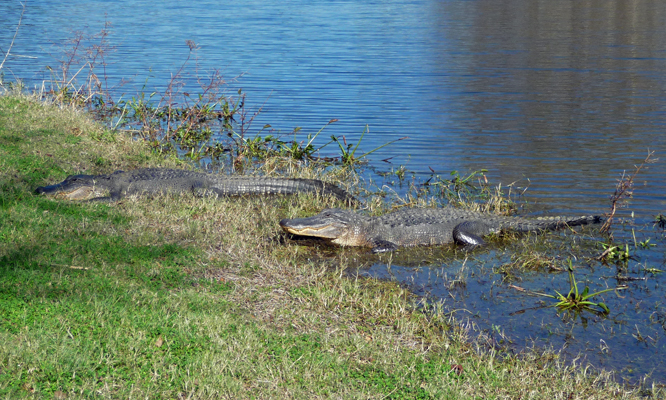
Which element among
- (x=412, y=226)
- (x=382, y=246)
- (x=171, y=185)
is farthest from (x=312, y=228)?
(x=171, y=185)

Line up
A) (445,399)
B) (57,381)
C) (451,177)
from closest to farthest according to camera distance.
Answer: (57,381) < (445,399) < (451,177)

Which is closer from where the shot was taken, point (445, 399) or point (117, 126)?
point (445, 399)

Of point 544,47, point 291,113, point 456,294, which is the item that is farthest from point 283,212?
point 544,47

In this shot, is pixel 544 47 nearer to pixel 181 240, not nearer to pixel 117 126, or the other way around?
pixel 117 126

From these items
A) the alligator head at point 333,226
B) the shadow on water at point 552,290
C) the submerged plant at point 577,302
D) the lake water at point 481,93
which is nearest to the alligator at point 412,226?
the alligator head at point 333,226

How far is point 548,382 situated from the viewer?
468 centimetres

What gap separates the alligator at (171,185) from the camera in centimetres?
841

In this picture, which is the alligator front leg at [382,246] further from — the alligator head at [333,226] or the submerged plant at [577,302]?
the submerged plant at [577,302]

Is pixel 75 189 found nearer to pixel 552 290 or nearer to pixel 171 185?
Answer: pixel 171 185

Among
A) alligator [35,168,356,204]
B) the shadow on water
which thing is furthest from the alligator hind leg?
alligator [35,168,356,204]

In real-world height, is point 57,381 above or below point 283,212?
above

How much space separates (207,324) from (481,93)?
1556 cm

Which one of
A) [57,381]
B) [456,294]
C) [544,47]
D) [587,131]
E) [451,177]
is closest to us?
[57,381]

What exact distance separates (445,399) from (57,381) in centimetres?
239
